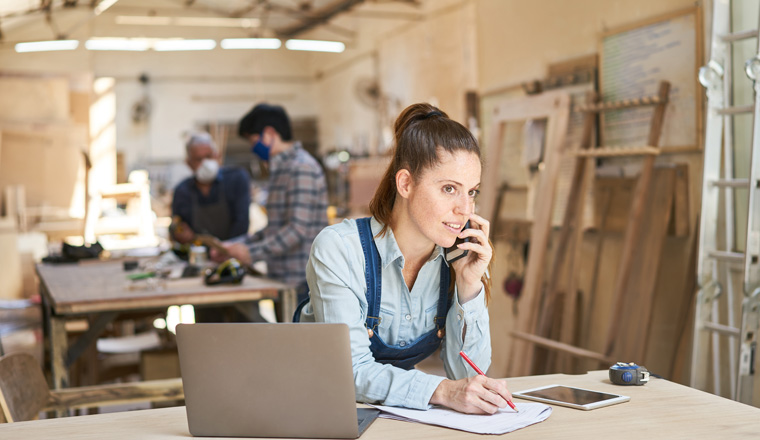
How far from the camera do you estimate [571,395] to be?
6.12ft

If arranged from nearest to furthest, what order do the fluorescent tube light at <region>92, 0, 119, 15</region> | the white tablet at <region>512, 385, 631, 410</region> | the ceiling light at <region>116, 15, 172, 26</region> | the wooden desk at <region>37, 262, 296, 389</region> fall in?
the white tablet at <region>512, 385, 631, 410</region>
the wooden desk at <region>37, 262, 296, 389</region>
the fluorescent tube light at <region>92, 0, 119, 15</region>
the ceiling light at <region>116, 15, 172, 26</region>

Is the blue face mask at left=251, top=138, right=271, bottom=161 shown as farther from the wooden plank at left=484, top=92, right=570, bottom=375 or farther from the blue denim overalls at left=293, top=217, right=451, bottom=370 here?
the blue denim overalls at left=293, top=217, right=451, bottom=370

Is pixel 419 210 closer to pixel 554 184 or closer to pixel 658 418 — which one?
pixel 658 418

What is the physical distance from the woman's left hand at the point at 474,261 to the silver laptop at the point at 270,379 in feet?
1.79

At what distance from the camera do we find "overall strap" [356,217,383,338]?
6.55 feet

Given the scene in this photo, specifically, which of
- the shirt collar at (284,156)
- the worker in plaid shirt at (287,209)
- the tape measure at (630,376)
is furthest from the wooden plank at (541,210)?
the tape measure at (630,376)

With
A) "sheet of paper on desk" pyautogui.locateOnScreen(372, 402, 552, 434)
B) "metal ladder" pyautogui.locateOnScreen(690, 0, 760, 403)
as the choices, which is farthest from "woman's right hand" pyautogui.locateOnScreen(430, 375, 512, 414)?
"metal ladder" pyautogui.locateOnScreen(690, 0, 760, 403)

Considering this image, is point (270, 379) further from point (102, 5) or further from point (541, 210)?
point (102, 5)

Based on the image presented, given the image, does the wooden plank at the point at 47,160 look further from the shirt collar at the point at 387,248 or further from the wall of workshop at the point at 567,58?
the shirt collar at the point at 387,248

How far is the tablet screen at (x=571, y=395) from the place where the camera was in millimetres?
1815

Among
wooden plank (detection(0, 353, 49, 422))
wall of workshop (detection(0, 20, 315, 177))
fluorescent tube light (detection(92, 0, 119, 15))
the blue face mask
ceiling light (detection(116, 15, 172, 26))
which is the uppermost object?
ceiling light (detection(116, 15, 172, 26))

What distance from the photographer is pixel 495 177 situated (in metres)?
5.09

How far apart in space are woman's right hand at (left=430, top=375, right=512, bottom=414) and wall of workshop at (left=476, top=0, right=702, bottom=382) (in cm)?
113

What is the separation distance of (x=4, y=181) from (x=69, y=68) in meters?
8.21
